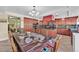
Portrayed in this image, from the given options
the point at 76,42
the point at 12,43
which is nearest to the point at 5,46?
the point at 12,43

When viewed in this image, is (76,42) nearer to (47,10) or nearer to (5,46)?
(47,10)

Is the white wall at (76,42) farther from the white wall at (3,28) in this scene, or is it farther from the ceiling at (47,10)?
the white wall at (3,28)

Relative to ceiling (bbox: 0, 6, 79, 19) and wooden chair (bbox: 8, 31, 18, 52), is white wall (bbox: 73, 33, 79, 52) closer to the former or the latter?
ceiling (bbox: 0, 6, 79, 19)

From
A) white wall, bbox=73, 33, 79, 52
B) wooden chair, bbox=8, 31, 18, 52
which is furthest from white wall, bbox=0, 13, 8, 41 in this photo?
white wall, bbox=73, 33, 79, 52

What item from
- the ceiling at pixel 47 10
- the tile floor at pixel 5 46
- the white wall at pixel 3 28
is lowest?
the tile floor at pixel 5 46

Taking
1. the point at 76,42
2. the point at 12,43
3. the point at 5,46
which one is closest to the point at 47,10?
the point at 76,42

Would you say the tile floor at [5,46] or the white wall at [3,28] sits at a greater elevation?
the white wall at [3,28]

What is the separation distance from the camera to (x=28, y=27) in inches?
123

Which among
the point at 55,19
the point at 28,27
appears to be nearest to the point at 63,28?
the point at 55,19

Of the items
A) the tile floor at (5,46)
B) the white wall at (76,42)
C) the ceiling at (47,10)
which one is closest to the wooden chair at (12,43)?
the tile floor at (5,46)

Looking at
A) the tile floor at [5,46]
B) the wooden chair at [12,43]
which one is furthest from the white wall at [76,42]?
the tile floor at [5,46]

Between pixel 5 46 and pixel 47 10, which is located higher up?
pixel 47 10

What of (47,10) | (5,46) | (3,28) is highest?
(47,10)
